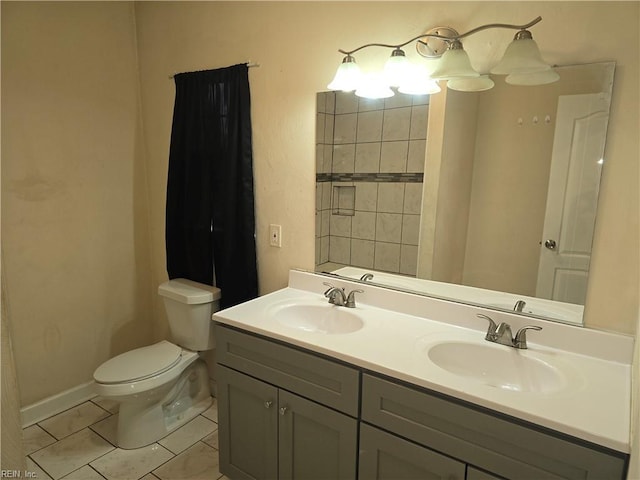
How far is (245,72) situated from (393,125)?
85cm

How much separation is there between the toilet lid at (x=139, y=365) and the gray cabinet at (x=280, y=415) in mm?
502

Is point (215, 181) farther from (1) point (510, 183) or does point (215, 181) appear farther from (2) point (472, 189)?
(1) point (510, 183)

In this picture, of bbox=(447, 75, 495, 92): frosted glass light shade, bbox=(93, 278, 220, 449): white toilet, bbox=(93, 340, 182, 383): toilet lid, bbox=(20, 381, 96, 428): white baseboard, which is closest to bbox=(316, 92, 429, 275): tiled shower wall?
bbox=(447, 75, 495, 92): frosted glass light shade

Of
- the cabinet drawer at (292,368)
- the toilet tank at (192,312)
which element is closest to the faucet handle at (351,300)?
the cabinet drawer at (292,368)

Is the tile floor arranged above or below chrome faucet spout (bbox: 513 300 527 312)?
below

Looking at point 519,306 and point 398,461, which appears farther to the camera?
point 519,306

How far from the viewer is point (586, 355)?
1310 millimetres

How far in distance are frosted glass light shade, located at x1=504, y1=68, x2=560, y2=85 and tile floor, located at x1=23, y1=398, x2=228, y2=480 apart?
2086 mm

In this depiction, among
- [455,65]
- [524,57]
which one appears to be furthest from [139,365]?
[524,57]

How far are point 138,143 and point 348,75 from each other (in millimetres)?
1604

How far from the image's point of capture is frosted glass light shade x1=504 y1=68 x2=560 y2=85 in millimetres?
1329

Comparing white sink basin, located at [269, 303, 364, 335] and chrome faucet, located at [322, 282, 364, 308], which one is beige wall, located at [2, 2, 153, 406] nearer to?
white sink basin, located at [269, 303, 364, 335]

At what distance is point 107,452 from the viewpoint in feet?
6.52

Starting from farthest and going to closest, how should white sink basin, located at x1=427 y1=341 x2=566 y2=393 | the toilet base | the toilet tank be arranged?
the toilet tank → the toilet base → white sink basin, located at x1=427 y1=341 x2=566 y2=393
